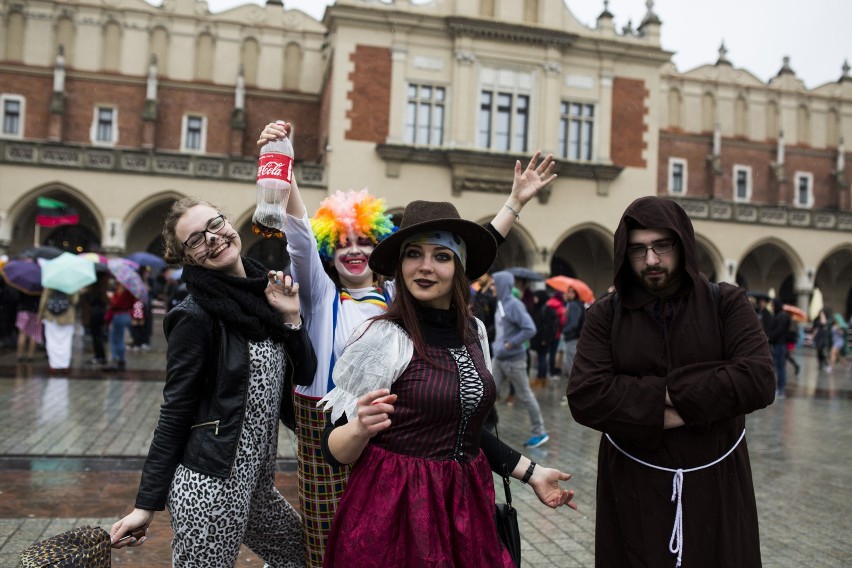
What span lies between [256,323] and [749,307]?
1769 millimetres

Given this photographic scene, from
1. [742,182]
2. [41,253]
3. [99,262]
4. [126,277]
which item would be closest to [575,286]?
[126,277]

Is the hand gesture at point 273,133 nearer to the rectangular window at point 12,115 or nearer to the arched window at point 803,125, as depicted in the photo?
the rectangular window at point 12,115

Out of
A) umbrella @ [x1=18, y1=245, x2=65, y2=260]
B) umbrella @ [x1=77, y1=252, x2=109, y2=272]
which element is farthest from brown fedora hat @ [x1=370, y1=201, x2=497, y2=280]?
umbrella @ [x1=18, y1=245, x2=65, y2=260]

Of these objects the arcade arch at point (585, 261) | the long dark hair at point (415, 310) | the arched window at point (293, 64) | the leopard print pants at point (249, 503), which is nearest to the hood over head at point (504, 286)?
the leopard print pants at point (249, 503)

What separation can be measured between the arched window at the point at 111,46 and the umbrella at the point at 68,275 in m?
18.1

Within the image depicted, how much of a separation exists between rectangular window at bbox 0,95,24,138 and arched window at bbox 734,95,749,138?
96.4ft

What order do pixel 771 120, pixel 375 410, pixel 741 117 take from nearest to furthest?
pixel 375 410 → pixel 741 117 → pixel 771 120

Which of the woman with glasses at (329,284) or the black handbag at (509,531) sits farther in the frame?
the woman with glasses at (329,284)

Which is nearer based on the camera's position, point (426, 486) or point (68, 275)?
point (426, 486)

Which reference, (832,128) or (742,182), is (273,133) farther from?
(832,128)

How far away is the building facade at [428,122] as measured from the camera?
75.2 ft

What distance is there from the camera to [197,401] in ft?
8.40

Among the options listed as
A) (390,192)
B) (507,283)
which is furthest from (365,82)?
(507,283)

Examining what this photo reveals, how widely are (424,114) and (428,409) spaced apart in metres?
22.0
